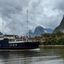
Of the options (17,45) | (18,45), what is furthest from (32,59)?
(17,45)

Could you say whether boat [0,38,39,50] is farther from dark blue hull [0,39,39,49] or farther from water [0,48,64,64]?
water [0,48,64,64]

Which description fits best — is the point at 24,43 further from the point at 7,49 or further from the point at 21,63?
the point at 21,63

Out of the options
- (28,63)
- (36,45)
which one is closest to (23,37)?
(36,45)

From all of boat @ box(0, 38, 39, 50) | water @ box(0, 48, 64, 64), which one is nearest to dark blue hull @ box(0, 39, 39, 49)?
boat @ box(0, 38, 39, 50)

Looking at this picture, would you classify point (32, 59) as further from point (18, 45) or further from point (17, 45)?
point (17, 45)

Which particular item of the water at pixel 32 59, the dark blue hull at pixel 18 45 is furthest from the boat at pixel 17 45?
the water at pixel 32 59

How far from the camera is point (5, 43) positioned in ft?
409

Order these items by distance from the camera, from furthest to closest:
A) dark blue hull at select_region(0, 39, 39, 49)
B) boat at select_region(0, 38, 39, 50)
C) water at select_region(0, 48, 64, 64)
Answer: boat at select_region(0, 38, 39, 50), dark blue hull at select_region(0, 39, 39, 49), water at select_region(0, 48, 64, 64)

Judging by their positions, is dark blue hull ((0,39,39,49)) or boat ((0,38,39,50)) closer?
dark blue hull ((0,39,39,49))

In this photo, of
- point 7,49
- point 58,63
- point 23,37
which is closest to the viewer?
point 58,63

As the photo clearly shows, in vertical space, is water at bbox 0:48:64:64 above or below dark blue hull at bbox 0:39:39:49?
above

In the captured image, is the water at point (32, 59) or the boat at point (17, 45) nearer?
the water at point (32, 59)

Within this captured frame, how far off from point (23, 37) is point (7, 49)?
88.9ft

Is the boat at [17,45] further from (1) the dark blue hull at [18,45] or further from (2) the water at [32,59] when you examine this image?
(2) the water at [32,59]
